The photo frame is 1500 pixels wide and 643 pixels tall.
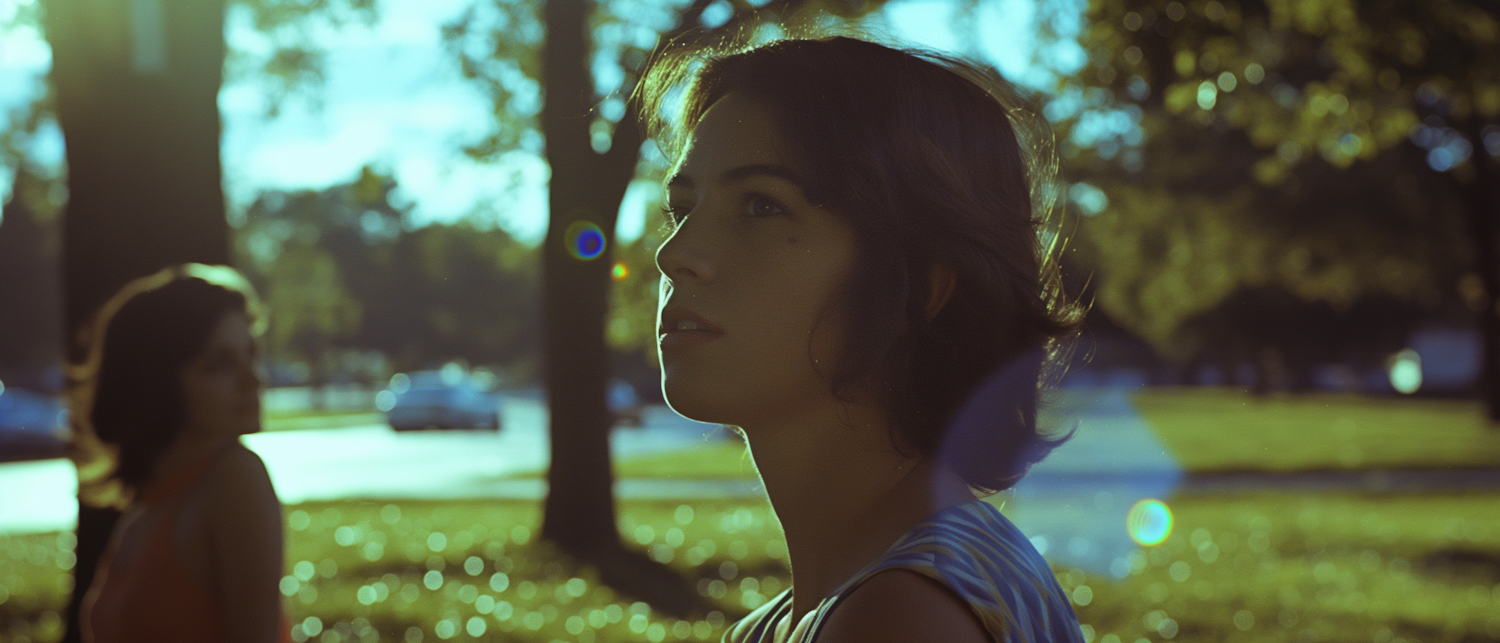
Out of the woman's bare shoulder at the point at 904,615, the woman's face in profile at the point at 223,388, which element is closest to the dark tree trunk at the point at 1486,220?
the woman's face in profile at the point at 223,388

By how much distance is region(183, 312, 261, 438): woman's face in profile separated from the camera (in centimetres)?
308

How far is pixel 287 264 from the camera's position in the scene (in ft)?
119

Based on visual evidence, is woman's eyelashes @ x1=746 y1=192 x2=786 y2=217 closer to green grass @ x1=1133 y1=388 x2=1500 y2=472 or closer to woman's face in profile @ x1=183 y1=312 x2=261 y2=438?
woman's face in profile @ x1=183 y1=312 x2=261 y2=438

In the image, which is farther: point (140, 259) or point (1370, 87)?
point (1370, 87)

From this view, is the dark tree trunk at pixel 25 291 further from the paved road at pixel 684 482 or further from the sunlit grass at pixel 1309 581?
the sunlit grass at pixel 1309 581

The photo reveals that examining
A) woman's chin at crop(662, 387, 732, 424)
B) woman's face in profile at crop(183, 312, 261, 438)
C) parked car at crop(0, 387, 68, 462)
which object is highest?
woman's chin at crop(662, 387, 732, 424)

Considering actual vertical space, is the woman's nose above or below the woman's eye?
below

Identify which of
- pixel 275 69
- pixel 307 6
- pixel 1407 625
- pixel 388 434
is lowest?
pixel 388 434

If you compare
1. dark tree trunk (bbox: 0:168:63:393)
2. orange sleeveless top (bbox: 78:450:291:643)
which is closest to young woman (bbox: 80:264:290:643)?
orange sleeveless top (bbox: 78:450:291:643)

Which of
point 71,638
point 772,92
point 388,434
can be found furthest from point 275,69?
point 388,434

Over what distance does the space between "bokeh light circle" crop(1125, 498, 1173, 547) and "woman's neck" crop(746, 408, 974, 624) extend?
1097cm

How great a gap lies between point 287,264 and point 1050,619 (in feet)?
124

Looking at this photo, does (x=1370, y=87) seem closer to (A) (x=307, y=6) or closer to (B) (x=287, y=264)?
(A) (x=307, y=6)

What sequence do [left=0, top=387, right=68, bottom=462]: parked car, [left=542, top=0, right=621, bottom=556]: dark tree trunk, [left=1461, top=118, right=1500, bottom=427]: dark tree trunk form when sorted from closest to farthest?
[left=542, top=0, right=621, bottom=556]: dark tree trunk < [left=1461, top=118, right=1500, bottom=427]: dark tree trunk < [left=0, top=387, right=68, bottom=462]: parked car
